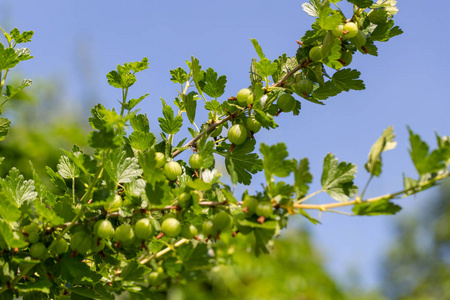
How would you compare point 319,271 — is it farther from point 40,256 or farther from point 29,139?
point 29,139

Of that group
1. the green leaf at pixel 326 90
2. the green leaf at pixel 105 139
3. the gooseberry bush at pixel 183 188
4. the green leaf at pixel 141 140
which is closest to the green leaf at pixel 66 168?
the gooseberry bush at pixel 183 188

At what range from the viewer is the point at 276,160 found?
2.29ft

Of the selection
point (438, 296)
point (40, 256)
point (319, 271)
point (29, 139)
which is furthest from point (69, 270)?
point (438, 296)

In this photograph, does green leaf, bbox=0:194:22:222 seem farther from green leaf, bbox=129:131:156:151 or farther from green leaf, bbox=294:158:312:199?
green leaf, bbox=294:158:312:199

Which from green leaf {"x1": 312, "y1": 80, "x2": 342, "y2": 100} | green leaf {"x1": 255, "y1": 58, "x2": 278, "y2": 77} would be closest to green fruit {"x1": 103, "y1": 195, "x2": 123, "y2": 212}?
green leaf {"x1": 255, "y1": 58, "x2": 278, "y2": 77}

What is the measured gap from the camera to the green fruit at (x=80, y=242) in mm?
737

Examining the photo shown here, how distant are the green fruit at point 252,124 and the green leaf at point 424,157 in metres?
0.37

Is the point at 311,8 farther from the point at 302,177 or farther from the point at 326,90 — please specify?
the point at 302,177

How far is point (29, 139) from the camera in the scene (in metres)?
4.49

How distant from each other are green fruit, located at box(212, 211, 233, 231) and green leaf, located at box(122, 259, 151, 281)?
18 centimetres

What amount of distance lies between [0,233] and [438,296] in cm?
1520

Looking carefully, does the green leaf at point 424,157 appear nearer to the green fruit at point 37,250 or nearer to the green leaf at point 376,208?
the green leaf at point 376,208

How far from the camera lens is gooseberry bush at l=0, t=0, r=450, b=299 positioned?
69 cm

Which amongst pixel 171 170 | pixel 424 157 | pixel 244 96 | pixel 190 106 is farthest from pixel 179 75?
pixel 424 157
